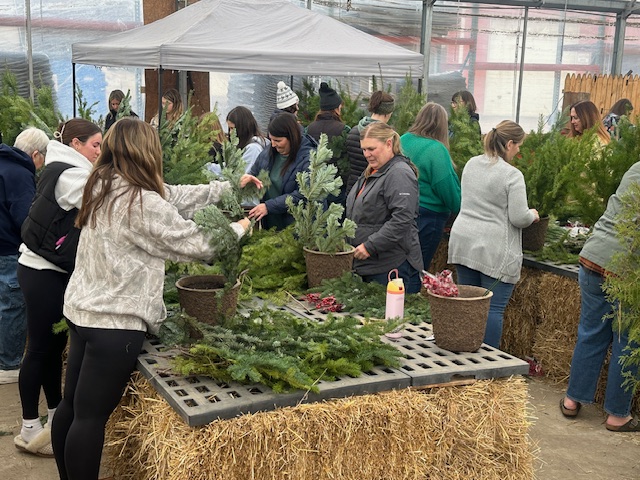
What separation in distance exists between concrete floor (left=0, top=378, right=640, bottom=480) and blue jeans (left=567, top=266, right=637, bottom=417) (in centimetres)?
16

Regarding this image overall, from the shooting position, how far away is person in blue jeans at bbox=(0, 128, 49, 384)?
4355mm

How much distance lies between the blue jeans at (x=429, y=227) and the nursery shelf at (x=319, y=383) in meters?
2.13

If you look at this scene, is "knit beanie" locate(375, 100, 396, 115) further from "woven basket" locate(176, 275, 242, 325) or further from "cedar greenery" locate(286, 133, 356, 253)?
"woven basket" locate(176, 275, 242, 325)

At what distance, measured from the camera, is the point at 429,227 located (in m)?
5.27

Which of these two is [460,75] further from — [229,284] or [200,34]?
[229,284]

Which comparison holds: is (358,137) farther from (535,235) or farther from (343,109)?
(343,109)

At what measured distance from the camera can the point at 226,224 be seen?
2932 mm

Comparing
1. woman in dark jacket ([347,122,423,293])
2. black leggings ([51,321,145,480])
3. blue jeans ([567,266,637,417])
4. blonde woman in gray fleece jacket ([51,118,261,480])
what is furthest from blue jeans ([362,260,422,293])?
black leggings ([51,321,145,480])

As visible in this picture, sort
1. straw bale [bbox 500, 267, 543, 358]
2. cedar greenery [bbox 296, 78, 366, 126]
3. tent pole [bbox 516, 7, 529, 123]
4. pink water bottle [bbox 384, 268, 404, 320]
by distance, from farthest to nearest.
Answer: tent pole [bbox 516, 7, 529, 123]
cedar greenery [bbox 296, 78, 366, 126]
straw bale [bbox 500, 267, 543, 358]
pink water bottle [bbox 384, 268, 404, 320]

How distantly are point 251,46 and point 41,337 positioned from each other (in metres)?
3.84

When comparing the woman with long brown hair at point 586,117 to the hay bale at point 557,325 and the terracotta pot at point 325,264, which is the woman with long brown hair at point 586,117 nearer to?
the hay bale at point 557,325

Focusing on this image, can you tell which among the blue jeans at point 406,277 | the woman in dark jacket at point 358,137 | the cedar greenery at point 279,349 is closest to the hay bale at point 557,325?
the blue jeans at point 406,277

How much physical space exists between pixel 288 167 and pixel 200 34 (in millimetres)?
2489

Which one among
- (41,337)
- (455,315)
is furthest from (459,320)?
(41,337)
